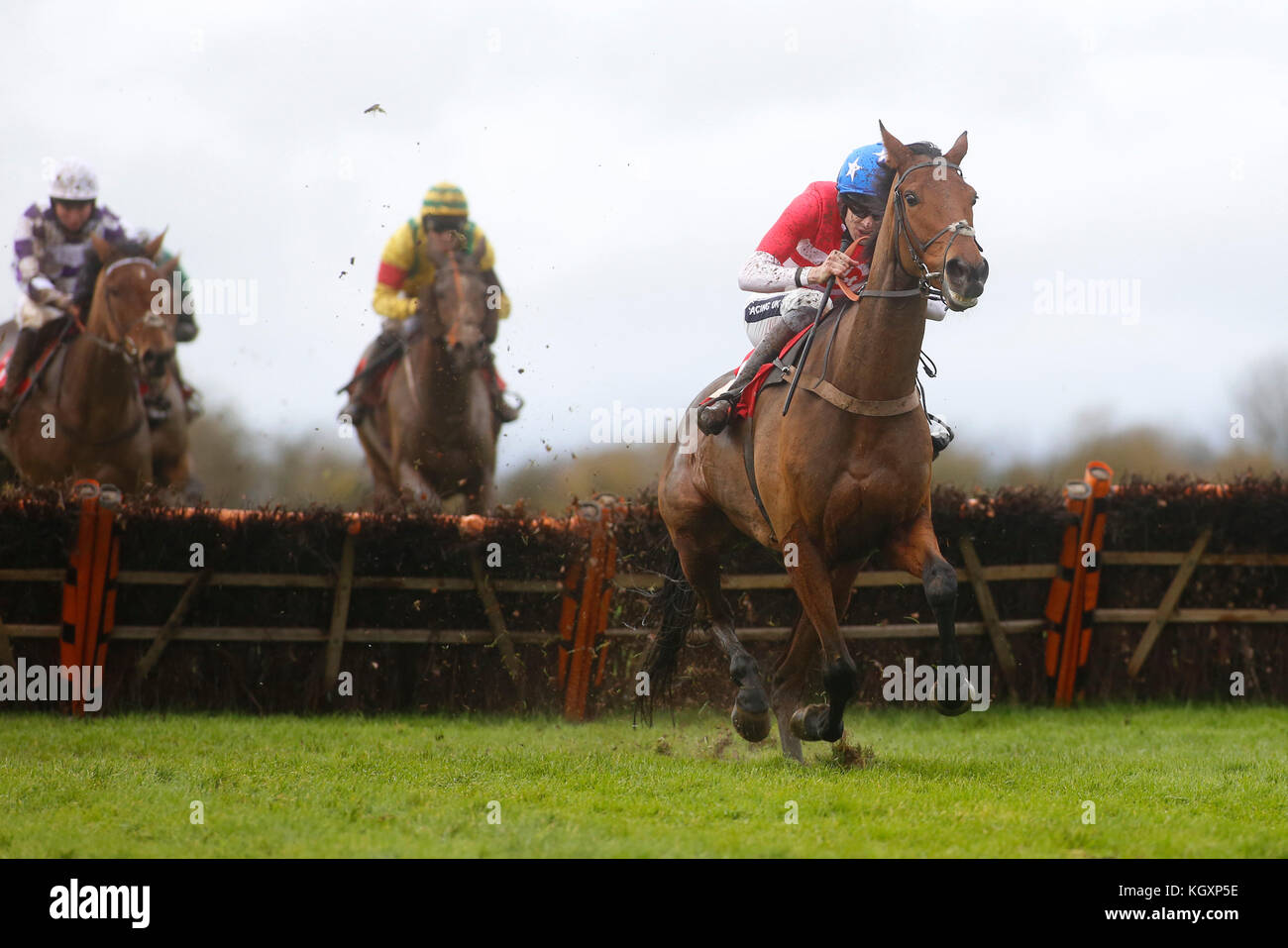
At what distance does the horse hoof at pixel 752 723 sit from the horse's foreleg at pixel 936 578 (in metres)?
1.32

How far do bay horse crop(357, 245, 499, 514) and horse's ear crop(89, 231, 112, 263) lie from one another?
2.97m

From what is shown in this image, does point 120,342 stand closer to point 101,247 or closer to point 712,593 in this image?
point 101,247

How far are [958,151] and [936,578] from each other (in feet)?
6.56

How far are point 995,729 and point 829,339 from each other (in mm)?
4456

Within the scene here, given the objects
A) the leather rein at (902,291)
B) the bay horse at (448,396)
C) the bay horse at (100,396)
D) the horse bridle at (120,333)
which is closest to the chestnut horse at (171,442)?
the bay horse at (100,396)

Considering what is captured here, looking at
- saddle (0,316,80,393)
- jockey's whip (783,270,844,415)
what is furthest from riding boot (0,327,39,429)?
jockey's whip (783,270,844,415)

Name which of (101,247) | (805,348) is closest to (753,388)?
(805,348)

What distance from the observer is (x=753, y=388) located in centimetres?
751

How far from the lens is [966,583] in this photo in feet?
36.2

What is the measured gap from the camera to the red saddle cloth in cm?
737

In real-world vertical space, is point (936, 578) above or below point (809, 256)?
below

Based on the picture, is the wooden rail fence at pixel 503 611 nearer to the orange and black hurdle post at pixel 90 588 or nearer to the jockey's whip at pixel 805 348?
the orange and black hurdle post at pixel 90 588

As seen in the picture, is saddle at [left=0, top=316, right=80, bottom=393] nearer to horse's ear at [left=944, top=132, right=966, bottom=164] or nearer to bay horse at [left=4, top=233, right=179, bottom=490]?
bay horse at [left=4, top=233, right=179, bottom=490]
